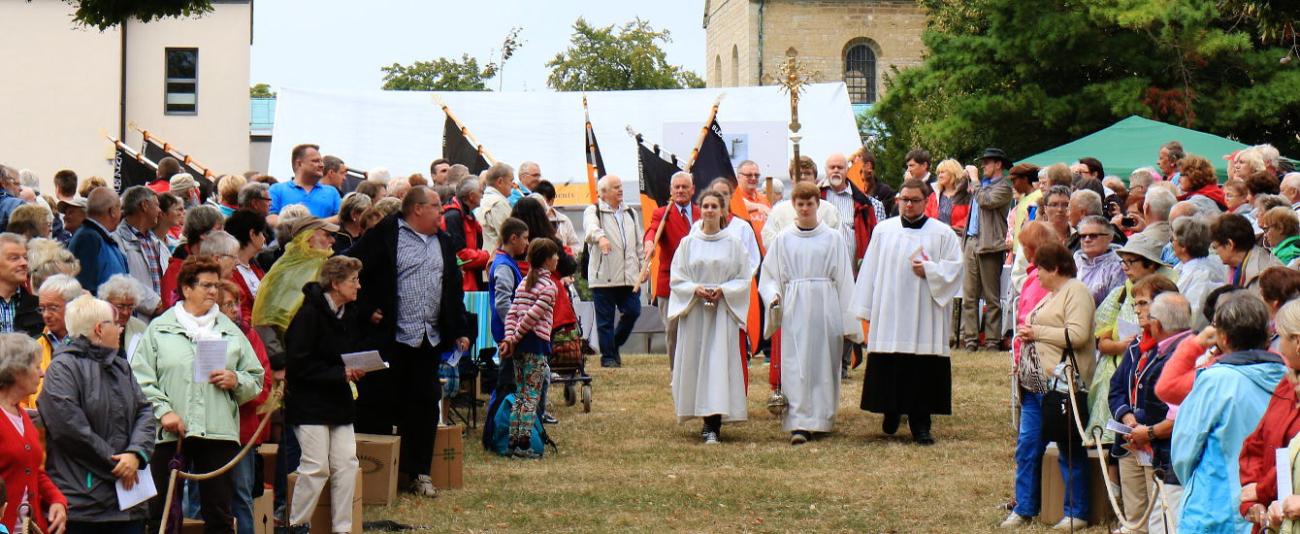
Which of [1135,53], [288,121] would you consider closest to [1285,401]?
[288,121]

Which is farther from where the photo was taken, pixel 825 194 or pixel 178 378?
pixel 825 194

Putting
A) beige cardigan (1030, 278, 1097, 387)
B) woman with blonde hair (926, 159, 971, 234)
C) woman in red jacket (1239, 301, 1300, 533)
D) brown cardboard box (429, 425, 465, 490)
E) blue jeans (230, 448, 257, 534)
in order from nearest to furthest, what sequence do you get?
woman in red jacket (1239, 301, 1300, 533)
blue jeans (230, 448, 257, 534)
beige cardigan (1030, 278, 1097, 387)
brown cardboard box (429, 425, 465, 490)
woman with blonde hair (926, 159, 971, 234)

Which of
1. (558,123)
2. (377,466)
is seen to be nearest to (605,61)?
(558,123)

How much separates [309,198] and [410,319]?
12.7 ft

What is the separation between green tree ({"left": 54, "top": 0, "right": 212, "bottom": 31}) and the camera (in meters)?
11.4

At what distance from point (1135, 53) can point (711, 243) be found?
65.0ft

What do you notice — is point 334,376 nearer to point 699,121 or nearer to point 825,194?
point 825,194

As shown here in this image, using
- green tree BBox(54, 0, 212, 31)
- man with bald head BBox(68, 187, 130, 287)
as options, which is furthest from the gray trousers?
man with bald head BBox(68, 187, 130, 287)

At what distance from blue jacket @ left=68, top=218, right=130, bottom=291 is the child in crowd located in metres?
2.93

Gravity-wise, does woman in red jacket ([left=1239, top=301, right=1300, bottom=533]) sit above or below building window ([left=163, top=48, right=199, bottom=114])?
below

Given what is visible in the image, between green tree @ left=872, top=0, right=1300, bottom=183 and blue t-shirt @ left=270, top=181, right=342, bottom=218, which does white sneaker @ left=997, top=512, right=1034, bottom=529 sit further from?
green tree @ left=872, top=0, right=1300, bottom=183

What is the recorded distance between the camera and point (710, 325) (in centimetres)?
1309

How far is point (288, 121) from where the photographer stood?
24.6 metres

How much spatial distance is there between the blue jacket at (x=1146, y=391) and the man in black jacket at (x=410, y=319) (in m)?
3.97
